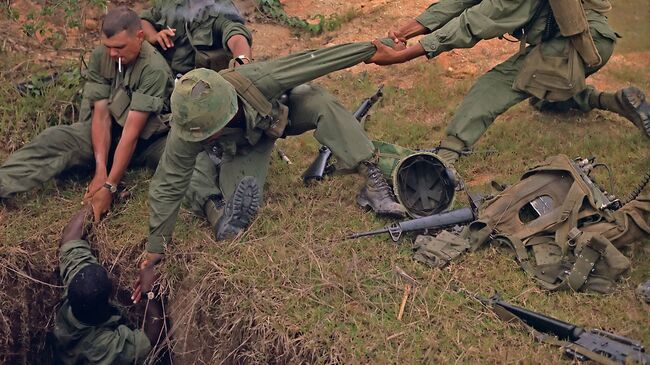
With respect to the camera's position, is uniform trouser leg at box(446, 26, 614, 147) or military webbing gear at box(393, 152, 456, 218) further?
uniform trouser leg at box(446, 26, 614, 147)

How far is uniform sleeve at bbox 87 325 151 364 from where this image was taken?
4.98 m

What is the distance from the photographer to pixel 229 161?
18.5 feet

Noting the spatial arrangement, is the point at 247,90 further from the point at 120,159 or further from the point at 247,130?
the point at 120,159

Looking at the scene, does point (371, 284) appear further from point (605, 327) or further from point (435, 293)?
point (605, 327)

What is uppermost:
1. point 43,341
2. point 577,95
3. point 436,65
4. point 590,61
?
point 590,61

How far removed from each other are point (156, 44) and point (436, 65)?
100 inches

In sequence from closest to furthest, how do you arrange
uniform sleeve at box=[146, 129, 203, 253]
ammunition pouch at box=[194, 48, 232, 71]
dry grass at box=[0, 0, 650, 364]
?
dry grass at box=[0, 0, 650, 364] < uniform sleeve at box=[146, 129, 203, 253] < ammunition pouch at box=[194, 48, 232, 71]

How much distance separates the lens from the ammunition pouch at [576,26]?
17.8ft

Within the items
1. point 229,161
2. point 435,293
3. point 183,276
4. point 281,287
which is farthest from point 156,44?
point 435,293

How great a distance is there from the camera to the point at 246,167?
220 inches

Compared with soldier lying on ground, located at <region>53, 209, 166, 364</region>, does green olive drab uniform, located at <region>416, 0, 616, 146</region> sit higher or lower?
higher

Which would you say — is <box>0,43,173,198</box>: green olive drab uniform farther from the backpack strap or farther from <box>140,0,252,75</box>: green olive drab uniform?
the backpack strap

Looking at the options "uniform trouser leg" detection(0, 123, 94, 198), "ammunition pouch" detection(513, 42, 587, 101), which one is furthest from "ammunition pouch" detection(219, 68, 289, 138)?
"ammunition pouch" detection(513, 42, 587, 101)

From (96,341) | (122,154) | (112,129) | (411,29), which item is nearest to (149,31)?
(112,129)
